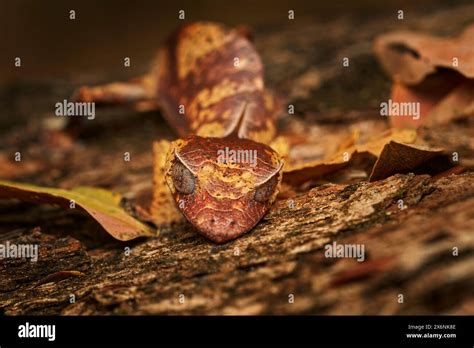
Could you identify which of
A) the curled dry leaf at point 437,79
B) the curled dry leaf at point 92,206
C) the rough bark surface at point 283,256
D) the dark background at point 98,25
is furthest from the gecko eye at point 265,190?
the dark background at point 98,25

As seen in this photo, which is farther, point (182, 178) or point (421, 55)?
point (421, 55)

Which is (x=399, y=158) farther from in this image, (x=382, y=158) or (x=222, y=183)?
(x=222, y=183)

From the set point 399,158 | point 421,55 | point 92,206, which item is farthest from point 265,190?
point 421,55

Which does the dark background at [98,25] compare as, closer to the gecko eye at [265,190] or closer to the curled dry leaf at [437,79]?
the curled dry leaf at [437,79]

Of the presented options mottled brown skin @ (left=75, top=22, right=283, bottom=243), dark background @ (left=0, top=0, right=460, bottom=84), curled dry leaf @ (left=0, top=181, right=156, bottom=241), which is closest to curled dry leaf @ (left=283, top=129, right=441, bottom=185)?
mottled brown skin @ (left=75, top=22, right=283, bottom=243)

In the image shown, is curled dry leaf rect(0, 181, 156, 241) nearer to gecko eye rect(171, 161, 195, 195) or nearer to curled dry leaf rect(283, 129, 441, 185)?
gecko eye rect(171, 161, 195, 195)

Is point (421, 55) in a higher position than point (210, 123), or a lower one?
higher
